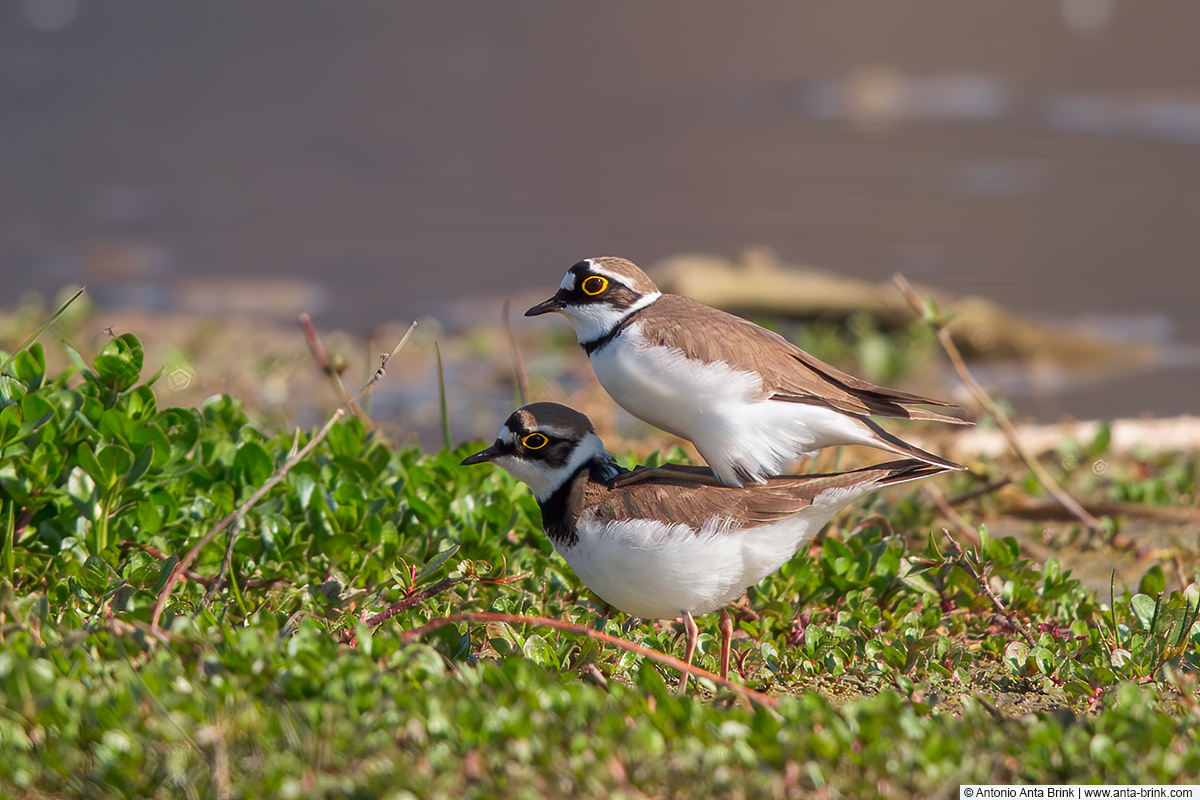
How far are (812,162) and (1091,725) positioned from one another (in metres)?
14.4

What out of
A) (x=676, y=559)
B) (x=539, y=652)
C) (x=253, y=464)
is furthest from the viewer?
(x=253, y=464)

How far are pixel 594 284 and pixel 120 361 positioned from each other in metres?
1.71

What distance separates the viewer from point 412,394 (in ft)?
31.0

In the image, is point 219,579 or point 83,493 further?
point 83,493

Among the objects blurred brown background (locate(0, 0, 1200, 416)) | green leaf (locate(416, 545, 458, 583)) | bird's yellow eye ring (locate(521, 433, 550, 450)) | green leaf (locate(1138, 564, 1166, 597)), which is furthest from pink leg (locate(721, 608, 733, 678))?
blurred brown background (locate(0, 0, 1200, 416))

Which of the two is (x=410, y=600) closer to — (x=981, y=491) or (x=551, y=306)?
(x=551, y=306)

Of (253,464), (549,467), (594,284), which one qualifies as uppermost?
(594,284)

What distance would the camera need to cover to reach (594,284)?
3.96 m

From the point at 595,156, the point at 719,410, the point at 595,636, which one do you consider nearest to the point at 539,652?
the point at 595,636

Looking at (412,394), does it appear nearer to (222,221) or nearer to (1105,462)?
(1105,462)

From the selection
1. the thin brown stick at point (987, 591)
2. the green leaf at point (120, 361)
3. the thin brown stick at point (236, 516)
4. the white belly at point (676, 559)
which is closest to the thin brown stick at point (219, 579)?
the thin brown stick at point (236, 516)

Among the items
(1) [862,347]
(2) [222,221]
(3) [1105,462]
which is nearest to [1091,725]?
(3) [1105,462]

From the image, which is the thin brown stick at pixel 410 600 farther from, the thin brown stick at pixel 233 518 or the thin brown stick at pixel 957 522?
the thin brown stick at pixel 957 522

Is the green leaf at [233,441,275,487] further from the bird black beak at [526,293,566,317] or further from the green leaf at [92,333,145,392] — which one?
the bird black beak at [526,293,566,317]
